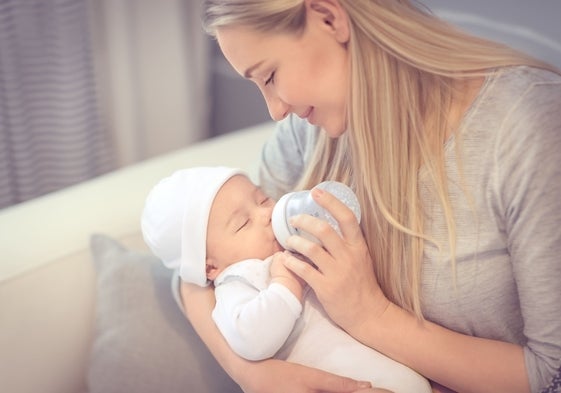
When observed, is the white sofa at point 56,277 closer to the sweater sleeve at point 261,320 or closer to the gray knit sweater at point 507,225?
the sweater sleeve at point 261,320

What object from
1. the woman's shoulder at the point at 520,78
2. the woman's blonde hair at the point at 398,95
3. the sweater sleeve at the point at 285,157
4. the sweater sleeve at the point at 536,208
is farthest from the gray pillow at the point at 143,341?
the woman's shoulder at the point at 520,78

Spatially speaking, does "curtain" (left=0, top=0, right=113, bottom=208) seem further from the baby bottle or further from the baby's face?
the baby bottle

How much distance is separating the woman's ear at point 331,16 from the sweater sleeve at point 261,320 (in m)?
0.39

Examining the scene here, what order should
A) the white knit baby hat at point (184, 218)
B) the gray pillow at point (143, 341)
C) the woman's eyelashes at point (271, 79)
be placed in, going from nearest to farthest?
1. the woman's eyelashes at point (271, 79)
2. the white knit baby hat at point (184, 218)
3. the gray pillow at point (143, 341)

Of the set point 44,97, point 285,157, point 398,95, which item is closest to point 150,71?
point 44,97

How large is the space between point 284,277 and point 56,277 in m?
0.52

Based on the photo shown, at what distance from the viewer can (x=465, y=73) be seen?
1.05 metres

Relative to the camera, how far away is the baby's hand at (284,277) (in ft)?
3.69

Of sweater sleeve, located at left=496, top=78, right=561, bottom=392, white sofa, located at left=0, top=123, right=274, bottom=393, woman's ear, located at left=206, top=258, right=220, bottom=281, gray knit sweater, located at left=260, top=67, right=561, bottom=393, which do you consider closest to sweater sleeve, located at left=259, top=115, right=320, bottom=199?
white sofa, located at left=0, top=123, right=274, bottom=393

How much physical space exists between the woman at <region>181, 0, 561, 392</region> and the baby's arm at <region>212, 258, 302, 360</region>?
0.04m

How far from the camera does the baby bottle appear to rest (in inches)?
44.6

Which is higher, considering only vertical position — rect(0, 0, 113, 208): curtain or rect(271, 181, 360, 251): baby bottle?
rect(271, 181, 360, 251): baby bottle

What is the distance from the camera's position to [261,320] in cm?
108

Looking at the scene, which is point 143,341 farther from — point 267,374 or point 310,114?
point 310,114
